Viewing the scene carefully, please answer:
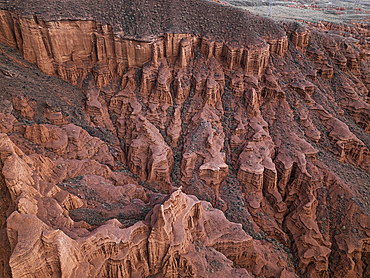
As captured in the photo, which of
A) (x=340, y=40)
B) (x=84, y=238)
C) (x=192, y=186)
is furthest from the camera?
(x=340, y=40)

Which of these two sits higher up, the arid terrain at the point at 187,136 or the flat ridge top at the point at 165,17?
the flat ridge top at the point at 165,17

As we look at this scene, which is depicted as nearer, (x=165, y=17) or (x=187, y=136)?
(x=187, y=136)

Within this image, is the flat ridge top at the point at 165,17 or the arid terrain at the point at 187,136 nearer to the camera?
the arid terrain at the point at 187,136

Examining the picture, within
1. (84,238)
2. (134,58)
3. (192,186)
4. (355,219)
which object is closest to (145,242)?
(84,238)

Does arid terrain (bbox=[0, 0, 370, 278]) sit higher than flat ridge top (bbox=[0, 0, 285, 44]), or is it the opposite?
flat ridge top (bbox=[0, 0, 285, 44])

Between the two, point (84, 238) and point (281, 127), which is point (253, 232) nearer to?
point (281, 127)

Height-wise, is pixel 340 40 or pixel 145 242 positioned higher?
pixel 340 40

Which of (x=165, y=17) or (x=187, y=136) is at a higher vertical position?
(x=165, y=17)

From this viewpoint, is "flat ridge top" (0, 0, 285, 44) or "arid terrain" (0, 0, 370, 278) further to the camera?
"flat ridge top" (0, 0, 285, 44)
